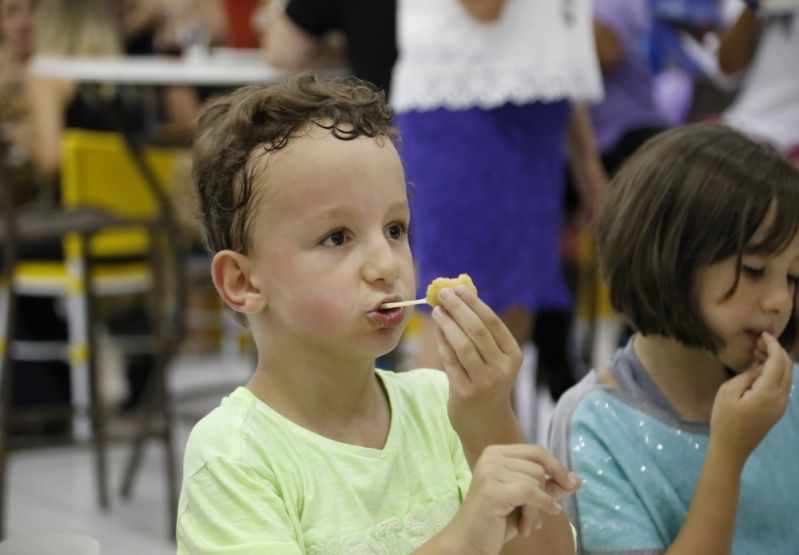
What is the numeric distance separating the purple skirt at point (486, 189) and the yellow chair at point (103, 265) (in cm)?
80

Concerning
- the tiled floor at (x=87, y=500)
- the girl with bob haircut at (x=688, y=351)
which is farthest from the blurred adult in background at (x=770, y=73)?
the tiled floor at (x=87, y=500)

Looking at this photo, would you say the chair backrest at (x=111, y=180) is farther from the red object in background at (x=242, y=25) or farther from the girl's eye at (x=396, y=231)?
the girl's eye at (x=396, y=231)

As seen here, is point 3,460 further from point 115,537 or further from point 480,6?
point 480,6

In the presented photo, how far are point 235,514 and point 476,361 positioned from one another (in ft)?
0.79

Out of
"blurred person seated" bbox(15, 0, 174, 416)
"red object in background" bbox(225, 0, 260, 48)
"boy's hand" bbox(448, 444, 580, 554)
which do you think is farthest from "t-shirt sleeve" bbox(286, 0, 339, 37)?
"red object in background" bbox(225, 0, 260, 48)

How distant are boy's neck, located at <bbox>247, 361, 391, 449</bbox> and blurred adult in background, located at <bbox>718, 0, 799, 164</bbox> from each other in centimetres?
151

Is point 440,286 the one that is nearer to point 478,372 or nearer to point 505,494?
point 478,372

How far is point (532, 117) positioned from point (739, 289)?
1040mm

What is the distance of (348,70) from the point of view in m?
2.71

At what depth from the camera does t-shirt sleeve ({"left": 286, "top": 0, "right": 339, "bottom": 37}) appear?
2480 millimetres

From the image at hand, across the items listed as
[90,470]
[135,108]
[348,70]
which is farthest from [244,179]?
[135,108]

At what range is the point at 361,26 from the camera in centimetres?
252

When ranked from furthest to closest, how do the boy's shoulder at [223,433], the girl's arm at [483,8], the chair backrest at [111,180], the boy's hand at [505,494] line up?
the chair backrest at [111,180], the girl's arm at [483,8], the boy's shoulder at [223,433], the boy's hand at [505,494]

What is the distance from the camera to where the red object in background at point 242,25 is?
169 inches
